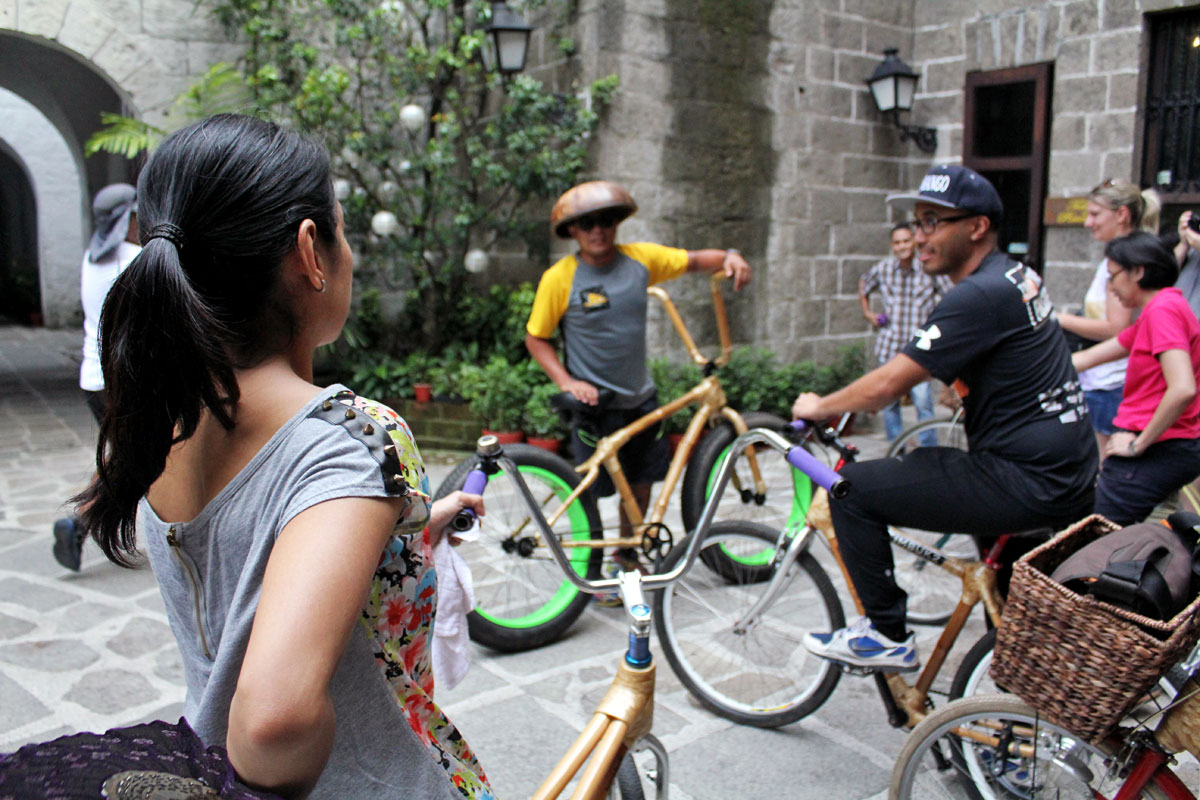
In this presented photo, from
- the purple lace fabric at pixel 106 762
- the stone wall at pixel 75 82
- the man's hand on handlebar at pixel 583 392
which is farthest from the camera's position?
the stone wall at pixel 75 82

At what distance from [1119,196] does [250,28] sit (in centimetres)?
642

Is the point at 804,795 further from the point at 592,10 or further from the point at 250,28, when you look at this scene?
the point at 250,28

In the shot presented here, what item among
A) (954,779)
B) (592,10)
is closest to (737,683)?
(954,779)

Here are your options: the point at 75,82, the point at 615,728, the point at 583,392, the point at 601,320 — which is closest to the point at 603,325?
the point at 601,320

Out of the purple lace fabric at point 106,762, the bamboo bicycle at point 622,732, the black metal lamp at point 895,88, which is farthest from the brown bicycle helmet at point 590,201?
the black metal lamp at point 895,88

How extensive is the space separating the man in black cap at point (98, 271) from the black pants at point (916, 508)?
3573 mm

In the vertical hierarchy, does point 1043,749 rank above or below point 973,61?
below

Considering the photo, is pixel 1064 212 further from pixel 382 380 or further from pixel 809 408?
pixel 809 408

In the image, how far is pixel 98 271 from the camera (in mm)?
4934

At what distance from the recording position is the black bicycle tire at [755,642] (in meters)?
3.43

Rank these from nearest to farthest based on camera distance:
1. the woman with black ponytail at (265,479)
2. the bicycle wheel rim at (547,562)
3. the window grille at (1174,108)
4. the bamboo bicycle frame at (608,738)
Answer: the woman with black ponytail at (265,479), the bamboo bicycle frame at (608,738), the bicycle wheel rim at (547,562), the window grille at (1174,108)

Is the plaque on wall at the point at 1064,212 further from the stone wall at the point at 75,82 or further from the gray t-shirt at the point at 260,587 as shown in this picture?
the gray t-shirt at the point at 260,587

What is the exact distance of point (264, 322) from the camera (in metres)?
1.25

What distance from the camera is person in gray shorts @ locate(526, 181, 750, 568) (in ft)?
15.1
